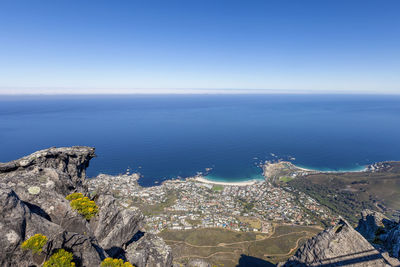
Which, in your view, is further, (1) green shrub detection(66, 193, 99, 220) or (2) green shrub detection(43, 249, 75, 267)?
(1) green shrub detection(66, 193, 99, 220)

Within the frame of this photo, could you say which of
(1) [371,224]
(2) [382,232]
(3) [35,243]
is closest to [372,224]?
(1) [371,224]

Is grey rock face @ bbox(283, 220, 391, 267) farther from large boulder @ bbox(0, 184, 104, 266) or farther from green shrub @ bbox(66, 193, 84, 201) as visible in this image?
green shrub @ bbox(66, 193, 84, 201)

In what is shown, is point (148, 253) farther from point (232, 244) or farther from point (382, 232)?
point (232, 244)

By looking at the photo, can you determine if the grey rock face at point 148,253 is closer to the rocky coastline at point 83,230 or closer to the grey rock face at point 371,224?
the rocky coastline at point 83,230

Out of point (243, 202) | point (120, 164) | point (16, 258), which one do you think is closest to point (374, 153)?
point (243, 202)

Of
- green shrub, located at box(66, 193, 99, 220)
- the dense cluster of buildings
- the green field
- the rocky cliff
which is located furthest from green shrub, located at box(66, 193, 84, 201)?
the dense cluster of buildings

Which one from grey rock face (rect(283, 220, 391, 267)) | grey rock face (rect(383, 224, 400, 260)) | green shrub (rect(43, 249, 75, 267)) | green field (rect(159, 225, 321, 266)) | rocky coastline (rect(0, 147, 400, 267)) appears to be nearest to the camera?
green shrub (rect(43, 249, 75, 267))
